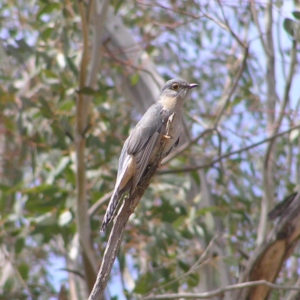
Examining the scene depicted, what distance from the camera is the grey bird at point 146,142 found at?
303 centimetres

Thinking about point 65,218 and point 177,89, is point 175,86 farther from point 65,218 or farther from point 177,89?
point 65,218

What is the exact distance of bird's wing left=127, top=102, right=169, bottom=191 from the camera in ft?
10.1

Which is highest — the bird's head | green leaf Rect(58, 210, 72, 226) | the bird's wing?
the bird's head

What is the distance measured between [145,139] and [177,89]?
0.63m

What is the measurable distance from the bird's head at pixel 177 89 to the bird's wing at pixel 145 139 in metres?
0.27

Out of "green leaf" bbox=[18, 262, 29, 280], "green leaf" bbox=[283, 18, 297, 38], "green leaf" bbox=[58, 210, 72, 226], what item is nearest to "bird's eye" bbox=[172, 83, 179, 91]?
"green leaf" bbox=[283, 18, 297, 38]

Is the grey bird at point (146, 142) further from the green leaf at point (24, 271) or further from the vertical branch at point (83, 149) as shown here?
the green leaf at point (24, 271)

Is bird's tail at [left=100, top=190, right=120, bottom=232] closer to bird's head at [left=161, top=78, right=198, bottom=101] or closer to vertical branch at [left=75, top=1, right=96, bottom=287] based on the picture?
bird's head at [left=161, top=78, right=198, bottom=101]

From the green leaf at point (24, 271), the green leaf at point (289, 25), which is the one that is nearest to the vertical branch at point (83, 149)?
the green leaf at point (24, 271)

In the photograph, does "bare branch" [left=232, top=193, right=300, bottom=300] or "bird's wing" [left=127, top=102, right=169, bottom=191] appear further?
"bare branch" [left=232, top=193, right=300, bottom=300]

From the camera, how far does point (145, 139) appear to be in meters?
3.18

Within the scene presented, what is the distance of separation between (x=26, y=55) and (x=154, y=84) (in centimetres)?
114

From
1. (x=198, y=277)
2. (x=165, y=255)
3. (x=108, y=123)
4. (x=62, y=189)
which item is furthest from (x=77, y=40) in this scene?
(x=198, y=277)

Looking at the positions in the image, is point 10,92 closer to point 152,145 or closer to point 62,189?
point 62,189
